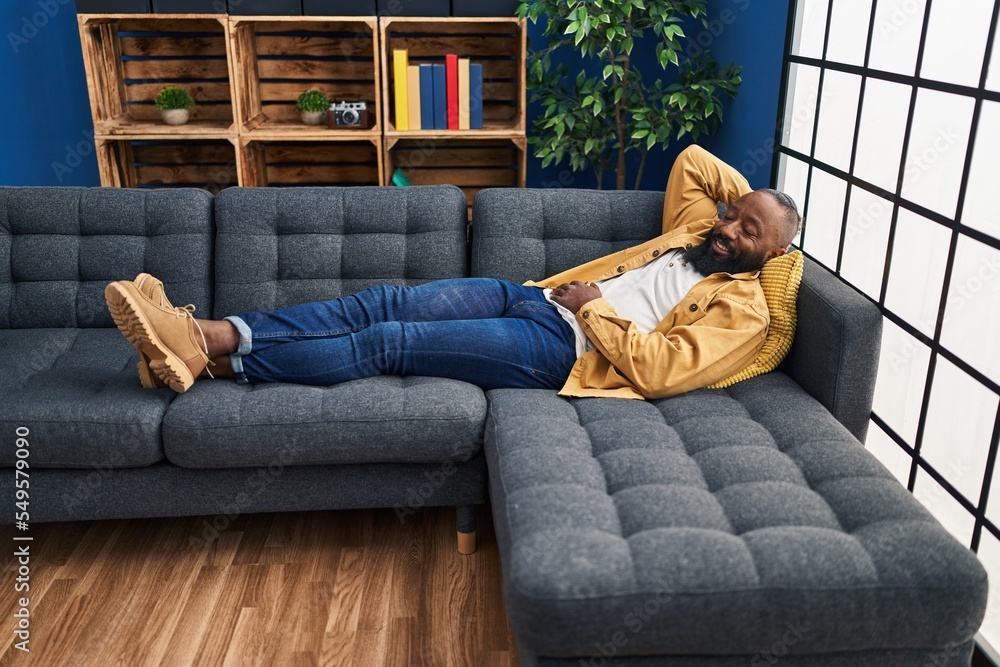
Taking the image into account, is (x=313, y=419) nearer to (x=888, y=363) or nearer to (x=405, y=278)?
(x=405, y=278)

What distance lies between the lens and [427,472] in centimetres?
207

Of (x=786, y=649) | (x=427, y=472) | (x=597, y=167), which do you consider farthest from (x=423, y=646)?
(x=597, y=167)

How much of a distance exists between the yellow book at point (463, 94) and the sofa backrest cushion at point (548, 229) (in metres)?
1.10

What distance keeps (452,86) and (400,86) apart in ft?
0.70

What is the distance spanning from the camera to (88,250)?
2496mm

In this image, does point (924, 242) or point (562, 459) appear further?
point (924, 242)

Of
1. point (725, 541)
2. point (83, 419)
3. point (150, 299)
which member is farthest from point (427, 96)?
point (725, 541)

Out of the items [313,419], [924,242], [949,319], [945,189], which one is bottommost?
[313,419]

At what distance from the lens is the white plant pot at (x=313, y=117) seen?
3662 mm

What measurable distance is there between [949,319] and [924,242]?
21cm

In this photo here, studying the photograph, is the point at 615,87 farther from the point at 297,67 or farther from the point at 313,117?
the point at 297,67

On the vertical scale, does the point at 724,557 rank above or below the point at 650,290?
below

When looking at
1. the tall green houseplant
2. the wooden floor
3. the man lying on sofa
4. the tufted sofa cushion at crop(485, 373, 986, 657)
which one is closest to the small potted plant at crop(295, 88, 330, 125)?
the tall green houseplant

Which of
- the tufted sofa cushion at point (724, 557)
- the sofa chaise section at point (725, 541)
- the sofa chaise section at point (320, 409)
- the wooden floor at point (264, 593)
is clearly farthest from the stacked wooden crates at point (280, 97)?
the tufted sofa cushion at point (724, 557)
